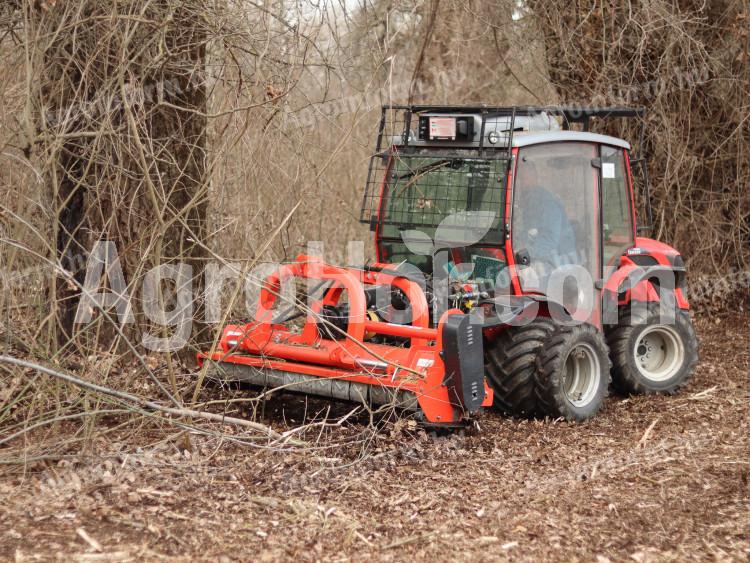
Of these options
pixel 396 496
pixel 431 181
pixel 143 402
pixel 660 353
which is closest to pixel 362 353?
pixel 396 496

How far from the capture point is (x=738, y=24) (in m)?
10.2

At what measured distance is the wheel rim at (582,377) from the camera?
6.73 meters

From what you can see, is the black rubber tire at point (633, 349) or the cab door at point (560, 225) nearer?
the cab door at point (560, 225)

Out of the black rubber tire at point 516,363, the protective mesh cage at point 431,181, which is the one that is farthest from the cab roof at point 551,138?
the black rubber tire at point 516,363

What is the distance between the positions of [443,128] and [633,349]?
2332 mm

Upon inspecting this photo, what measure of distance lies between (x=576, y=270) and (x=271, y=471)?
9.54 feet

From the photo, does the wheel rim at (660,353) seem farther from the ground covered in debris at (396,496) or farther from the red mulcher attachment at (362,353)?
the red mulcher attachment at (362,353)

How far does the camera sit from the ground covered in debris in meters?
4.33

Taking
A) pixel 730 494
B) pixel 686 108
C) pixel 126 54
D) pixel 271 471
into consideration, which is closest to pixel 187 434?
pixel 271 471

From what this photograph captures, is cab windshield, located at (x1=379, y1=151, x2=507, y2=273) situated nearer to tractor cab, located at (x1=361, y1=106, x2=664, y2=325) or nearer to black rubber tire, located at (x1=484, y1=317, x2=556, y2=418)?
tractor cab, located at (x1=361, y1=106, x2=664, y2=325)

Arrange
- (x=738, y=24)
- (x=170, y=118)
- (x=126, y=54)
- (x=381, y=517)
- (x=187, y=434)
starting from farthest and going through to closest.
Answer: (x=738, y=24) < (x=170, y=118) < (x=126, y=54) < (x=187, y=434) < (x=381, y=517)

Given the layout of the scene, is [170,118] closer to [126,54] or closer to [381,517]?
[126,54]

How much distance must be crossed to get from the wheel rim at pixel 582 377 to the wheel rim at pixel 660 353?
0.90m

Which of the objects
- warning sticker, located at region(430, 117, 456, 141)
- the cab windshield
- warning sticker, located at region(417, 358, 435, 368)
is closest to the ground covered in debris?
warning sticker, located at region(417, 358, 435, 368)
